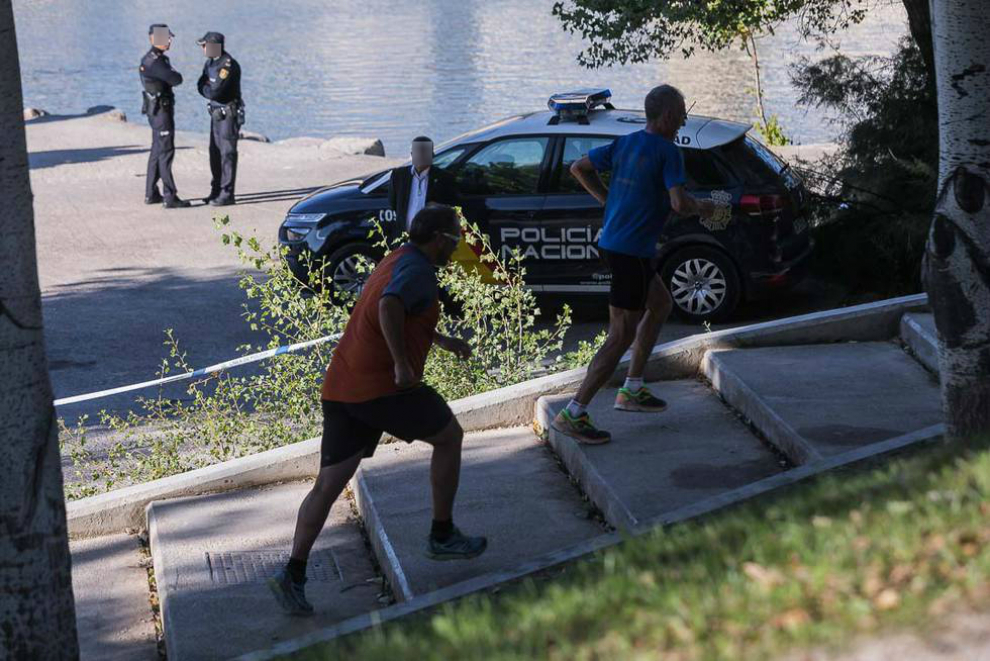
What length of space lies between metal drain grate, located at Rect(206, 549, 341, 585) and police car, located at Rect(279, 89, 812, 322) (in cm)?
512

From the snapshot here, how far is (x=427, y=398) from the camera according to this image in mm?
5805

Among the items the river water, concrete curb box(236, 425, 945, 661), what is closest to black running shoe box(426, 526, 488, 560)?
concrete curb box(236, 425, 945, 661)

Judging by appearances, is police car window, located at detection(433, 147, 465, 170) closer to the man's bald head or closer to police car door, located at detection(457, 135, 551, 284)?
police car door, located at detection(457, 135, 551, 284)

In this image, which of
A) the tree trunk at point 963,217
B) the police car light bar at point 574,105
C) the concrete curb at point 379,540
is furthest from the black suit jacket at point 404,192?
the tree trunk at point 963,217

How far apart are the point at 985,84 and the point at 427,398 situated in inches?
102

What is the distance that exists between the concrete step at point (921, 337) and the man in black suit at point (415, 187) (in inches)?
149

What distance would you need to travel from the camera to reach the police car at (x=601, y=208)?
11023 mm

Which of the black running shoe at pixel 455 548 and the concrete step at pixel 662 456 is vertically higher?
the concrete step at pixel 662 456

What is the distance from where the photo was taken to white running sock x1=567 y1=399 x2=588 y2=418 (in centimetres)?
716

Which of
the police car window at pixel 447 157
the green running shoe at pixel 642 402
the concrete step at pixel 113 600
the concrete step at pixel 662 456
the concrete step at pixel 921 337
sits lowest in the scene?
the concrete step at pixel 113 600

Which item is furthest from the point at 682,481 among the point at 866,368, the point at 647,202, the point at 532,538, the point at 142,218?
Answer: the point at 142,218

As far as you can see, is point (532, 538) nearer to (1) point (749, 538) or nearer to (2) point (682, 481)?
(2) point (682, 481)

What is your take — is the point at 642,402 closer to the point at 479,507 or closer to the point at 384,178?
the point at 479,507

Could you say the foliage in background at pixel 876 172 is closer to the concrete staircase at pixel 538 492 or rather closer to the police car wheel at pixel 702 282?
the police car wheel at pixel 702 282
